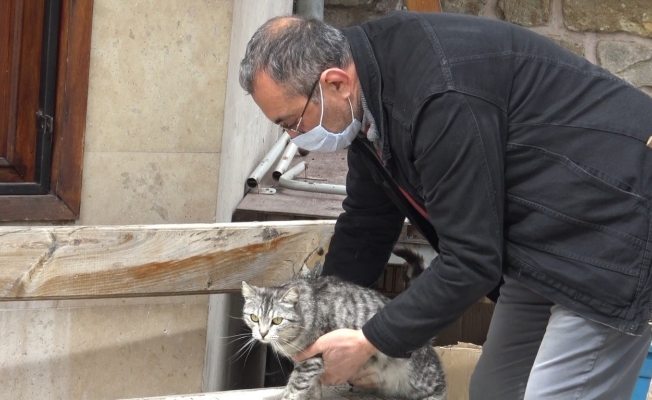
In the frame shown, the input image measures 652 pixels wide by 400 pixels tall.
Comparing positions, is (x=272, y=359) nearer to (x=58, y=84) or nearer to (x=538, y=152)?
(x=58, y=84)

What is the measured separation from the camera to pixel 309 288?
112 inches

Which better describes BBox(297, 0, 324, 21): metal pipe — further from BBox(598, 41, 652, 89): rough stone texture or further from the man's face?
the man's face

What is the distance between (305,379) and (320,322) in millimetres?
201

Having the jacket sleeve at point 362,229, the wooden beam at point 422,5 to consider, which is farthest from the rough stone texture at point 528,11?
the jacket sleeve at point 362,229

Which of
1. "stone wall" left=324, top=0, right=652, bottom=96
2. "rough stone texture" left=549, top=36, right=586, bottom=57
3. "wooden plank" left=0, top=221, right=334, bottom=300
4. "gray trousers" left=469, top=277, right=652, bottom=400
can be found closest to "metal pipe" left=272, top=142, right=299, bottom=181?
"wooden plank" left=0, top=221, right=334, bottom=300

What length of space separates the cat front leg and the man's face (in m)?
0.82

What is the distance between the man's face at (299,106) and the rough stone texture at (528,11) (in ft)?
10.2

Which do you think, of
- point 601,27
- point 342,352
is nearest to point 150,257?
point 342,352

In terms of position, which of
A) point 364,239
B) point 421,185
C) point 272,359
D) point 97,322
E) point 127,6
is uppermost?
point 127,6

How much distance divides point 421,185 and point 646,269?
1.85 ft

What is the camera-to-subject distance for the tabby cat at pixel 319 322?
2754 millimetres

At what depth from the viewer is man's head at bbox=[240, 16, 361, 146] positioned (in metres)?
2.08

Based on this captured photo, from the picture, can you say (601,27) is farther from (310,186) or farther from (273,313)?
(273,313)

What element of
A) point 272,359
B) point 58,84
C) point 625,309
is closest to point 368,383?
point 625,309
